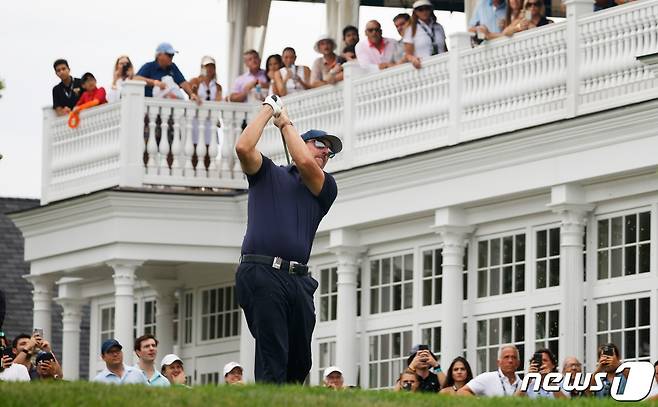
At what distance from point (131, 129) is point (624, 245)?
825 centimetres

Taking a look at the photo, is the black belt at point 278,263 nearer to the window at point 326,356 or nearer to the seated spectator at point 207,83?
the window at point 326,356

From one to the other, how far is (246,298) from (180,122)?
15.5m

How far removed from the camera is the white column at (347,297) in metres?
32.5

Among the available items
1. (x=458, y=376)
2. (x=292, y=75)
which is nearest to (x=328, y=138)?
(x=458, y=376)

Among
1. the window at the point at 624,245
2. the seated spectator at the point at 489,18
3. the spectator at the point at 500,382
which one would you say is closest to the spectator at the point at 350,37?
the seated spectator at the point at 489,18

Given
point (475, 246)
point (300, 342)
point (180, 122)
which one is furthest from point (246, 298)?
point (180, 122)

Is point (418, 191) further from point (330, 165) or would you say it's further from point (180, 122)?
point (180, 122)

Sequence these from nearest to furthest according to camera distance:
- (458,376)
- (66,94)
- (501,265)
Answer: (458,376)
(501,265)
(66,94)

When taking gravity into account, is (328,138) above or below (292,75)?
below

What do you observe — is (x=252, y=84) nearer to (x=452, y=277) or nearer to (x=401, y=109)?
(x=401, y=109)

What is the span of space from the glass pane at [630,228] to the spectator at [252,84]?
7.56 metres

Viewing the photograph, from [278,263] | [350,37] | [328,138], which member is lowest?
[278,263]

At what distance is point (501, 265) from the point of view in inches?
1186

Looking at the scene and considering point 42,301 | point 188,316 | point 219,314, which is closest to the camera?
point 219,314
